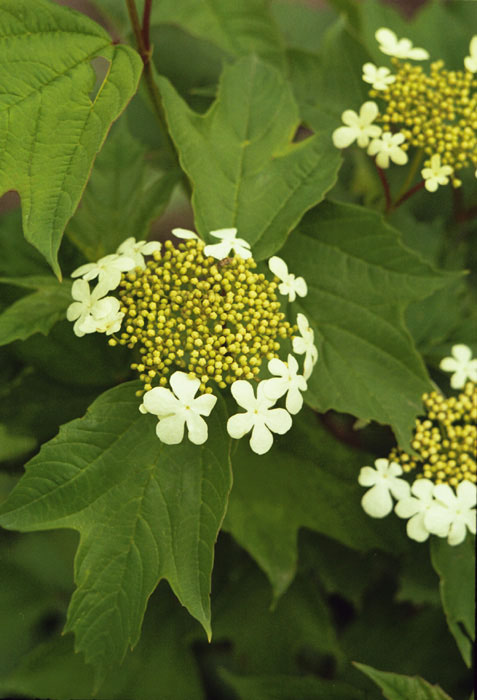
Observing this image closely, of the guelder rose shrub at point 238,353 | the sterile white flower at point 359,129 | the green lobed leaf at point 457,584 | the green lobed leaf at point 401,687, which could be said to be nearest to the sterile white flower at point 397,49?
the guelder rose shrub at point 238,353

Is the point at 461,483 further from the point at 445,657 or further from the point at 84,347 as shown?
the point at 84,347

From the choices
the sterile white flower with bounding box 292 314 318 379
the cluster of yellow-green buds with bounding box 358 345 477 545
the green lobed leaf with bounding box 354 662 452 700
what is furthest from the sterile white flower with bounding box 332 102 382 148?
the green lobed leaf with bounding box 354 662 452 700

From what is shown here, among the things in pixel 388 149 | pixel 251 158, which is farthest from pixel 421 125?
pixel 251 158

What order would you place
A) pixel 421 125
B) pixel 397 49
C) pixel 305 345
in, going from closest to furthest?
1. pixel 305 345
2. pixel 421 125
3. pixel 397 49

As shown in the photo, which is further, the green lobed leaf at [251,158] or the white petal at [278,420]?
the green lobed leaf at [251,158]

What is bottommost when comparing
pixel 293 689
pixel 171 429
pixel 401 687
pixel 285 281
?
pixel 293 689

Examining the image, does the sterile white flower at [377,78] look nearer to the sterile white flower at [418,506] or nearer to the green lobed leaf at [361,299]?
the green lobed leaf at [361,299]

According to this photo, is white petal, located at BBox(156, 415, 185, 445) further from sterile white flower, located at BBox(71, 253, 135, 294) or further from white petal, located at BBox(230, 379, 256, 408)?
sterile white flower, located at BBox(71, 253, 135, 294)

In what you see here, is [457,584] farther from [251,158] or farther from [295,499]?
[251,158]
